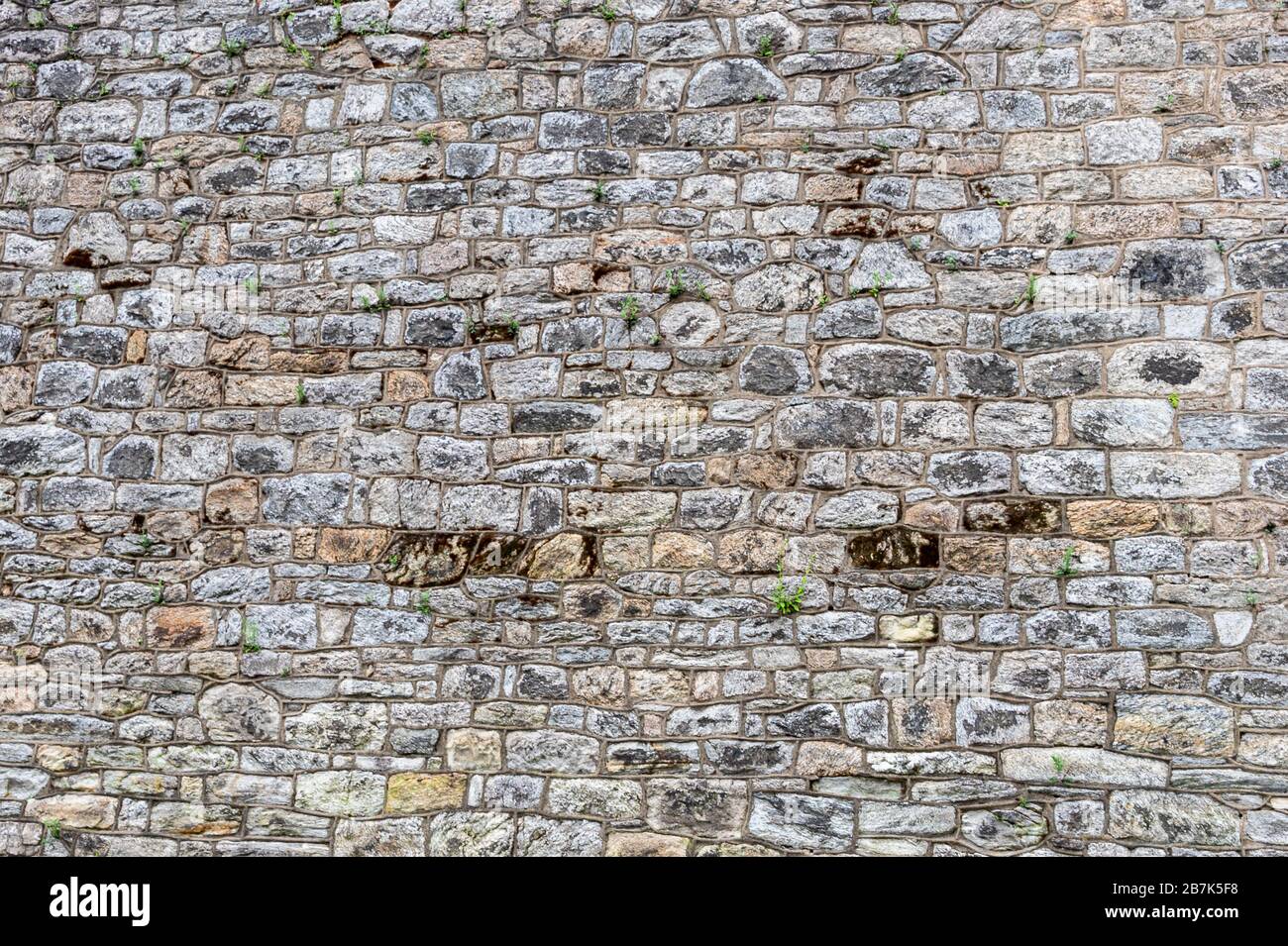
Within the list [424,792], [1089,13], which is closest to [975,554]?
[1089,13]

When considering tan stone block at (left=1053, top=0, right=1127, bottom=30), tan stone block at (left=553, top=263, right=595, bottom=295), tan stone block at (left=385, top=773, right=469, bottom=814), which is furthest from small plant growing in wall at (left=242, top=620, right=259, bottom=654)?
tan stone block at (left=1053, top=0, right=1127, bottom=30)

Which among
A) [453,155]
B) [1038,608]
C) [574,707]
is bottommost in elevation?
[574,707]

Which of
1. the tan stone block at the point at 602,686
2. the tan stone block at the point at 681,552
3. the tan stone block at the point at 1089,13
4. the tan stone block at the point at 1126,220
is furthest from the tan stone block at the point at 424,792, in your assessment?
the tan stone block at the point at 1089,13

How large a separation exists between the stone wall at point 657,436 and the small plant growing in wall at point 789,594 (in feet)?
0.04

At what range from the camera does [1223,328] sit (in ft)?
12.3

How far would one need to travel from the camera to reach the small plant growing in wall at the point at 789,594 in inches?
150

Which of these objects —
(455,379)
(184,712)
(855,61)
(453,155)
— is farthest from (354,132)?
(184,712)

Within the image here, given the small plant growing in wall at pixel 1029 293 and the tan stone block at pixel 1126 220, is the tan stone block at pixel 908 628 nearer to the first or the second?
the small plant growing in wall at pixel 1029 293

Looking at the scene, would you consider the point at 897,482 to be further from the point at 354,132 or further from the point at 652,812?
the point at 354,132

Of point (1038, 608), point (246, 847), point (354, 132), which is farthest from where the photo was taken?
point (354, 132)

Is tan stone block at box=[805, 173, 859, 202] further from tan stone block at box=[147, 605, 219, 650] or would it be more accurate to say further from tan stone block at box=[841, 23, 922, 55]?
tan stone block at box=[147, 605, 219, 650]

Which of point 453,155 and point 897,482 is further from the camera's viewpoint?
point 453,155

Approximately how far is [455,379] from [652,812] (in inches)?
74.9

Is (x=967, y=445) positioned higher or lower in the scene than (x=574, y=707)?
higher
